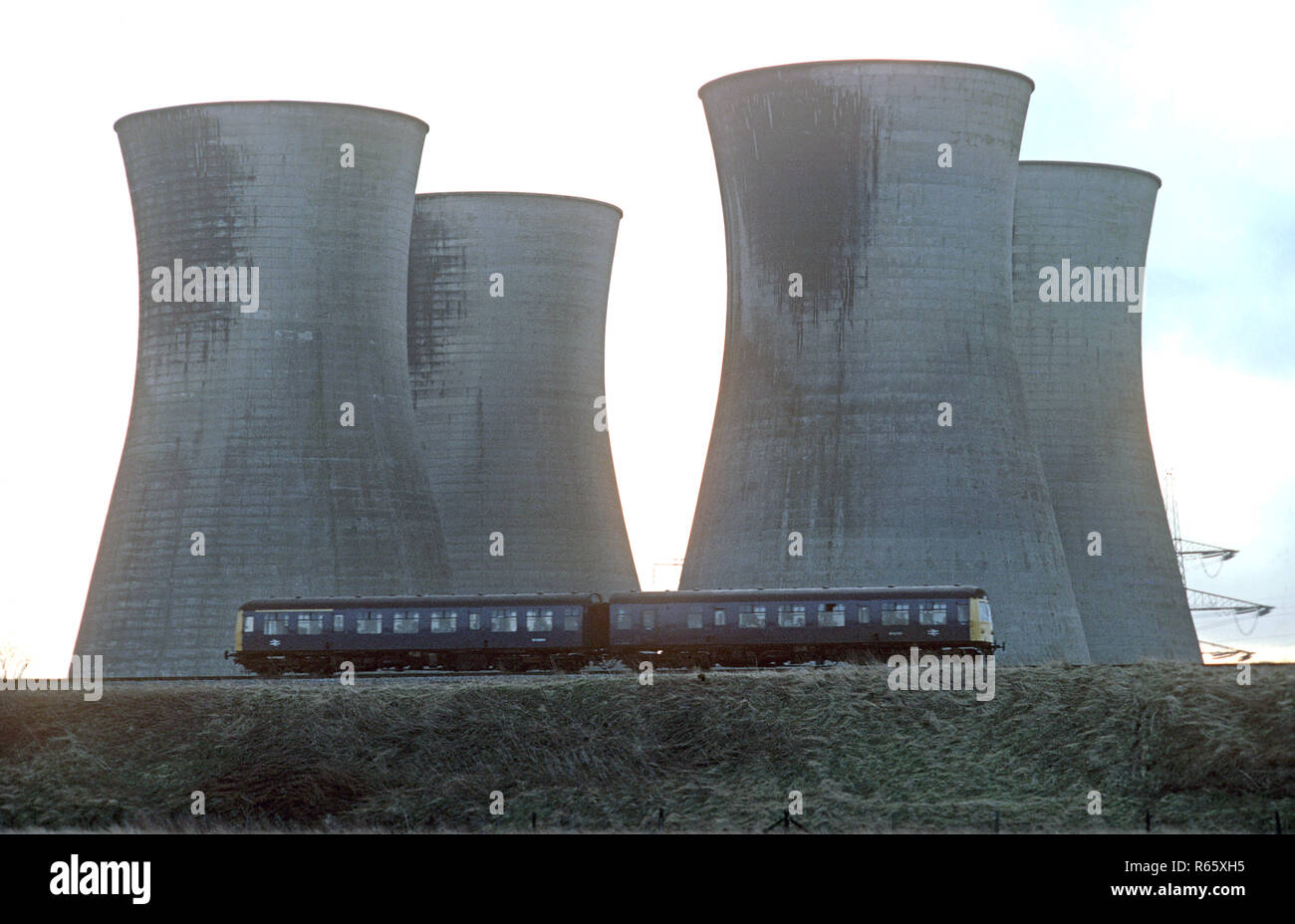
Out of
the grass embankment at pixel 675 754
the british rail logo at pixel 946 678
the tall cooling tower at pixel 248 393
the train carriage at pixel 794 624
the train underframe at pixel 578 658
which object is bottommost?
the grass embankment at pixel 675 754

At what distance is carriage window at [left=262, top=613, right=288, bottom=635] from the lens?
123 feet

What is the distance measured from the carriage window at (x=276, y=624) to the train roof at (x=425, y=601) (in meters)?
0.17

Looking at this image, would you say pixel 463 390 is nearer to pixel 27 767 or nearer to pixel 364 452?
pixel 364 452

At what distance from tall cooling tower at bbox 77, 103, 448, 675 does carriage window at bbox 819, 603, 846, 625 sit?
9.87 m

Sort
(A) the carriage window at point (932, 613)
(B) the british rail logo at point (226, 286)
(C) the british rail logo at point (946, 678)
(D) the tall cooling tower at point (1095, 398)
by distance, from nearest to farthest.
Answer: (C) the british rail logo at point (946, 678), (A) the carriage window at point (932, 613), (B) the british rail logo at point (226, 286), (D) the tall cooling tower at point (1095, 398)

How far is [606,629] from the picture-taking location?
36875mm

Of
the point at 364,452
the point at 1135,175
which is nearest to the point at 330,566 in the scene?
the point at 364,452

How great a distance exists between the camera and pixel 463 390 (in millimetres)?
47594

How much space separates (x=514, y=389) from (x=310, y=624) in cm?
1129

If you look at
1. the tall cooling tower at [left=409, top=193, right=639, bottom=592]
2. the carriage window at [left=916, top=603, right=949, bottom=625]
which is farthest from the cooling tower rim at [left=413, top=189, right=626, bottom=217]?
the carriage window at [left=916, top=603, right=949, bottom=625]

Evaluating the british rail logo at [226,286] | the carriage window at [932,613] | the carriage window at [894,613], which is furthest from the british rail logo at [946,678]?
the british rail logo at [226,286]

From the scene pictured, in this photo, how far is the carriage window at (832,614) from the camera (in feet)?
115

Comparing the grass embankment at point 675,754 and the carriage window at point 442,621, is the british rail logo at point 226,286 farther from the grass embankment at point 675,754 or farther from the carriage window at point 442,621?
the grass embankment at point 675,754

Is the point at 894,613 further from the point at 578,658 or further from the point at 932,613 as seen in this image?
the point at 578,658
